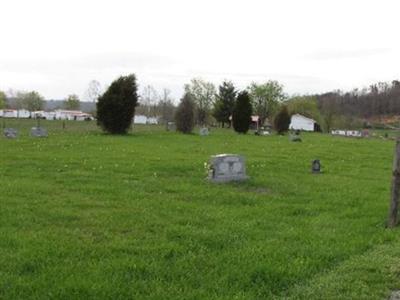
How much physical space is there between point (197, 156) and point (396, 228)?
11.0m

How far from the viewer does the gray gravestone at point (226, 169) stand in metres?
12.9

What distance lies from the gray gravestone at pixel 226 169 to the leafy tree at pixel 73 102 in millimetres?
131472

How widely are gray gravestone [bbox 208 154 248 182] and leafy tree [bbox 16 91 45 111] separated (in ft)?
404

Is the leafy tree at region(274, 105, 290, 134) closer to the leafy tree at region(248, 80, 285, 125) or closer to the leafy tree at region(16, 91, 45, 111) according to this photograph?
the leafy tree at region(248, 80, 285, 125)

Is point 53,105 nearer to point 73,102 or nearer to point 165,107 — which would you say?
point 73,102

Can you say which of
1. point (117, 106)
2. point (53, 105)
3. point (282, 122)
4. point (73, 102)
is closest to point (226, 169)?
point (117, 106)

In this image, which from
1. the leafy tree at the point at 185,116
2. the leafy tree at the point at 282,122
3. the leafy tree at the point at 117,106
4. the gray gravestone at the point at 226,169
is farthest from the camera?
the leafy tree at the point at 282,122

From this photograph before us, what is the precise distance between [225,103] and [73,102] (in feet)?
248

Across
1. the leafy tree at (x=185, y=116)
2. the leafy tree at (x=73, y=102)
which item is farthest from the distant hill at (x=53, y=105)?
the leafy tree at (x=185, y=116)

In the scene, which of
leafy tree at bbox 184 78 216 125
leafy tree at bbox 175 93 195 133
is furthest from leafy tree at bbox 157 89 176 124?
leafy tree at bbox 175 93 195 133

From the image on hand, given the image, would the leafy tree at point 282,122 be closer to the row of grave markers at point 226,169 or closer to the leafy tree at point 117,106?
the leafy tree at point 117,106

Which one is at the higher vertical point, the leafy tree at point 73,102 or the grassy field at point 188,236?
the leafy tree at point 73,102

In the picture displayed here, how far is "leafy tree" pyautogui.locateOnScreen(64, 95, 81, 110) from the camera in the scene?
459ft

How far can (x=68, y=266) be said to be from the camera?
18.9 feet
